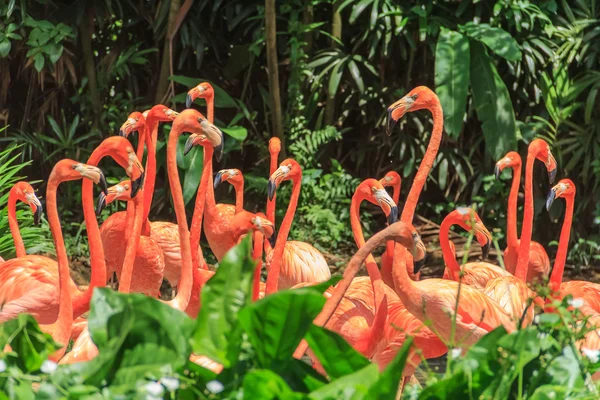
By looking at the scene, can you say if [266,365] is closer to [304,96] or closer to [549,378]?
[549,378]

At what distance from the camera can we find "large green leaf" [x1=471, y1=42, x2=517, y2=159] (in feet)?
22.6

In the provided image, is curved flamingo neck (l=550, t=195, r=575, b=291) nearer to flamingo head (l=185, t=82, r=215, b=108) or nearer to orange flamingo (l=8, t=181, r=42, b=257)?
flamingo head (l=185, t=82, r=215, b=108)


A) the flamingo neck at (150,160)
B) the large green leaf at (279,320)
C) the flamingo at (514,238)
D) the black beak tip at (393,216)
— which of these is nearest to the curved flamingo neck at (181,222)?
the black beak tip at (393,216)

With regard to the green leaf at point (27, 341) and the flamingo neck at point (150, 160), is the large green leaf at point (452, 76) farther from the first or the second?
the green leaf at point (27, 341)

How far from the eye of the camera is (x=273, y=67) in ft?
23.0

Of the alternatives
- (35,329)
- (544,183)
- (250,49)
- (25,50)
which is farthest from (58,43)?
(35,329)

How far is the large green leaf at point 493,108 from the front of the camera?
689cm

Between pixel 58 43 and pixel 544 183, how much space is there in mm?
3812

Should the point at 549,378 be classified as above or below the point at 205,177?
above

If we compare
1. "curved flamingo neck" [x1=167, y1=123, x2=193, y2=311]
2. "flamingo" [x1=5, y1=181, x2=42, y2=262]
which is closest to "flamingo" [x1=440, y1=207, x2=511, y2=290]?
"curved flamingo neck" [x1=167, y1=123, x2=193, y2=311]

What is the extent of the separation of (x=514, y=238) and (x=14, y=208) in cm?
251

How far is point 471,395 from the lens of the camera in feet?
6.05

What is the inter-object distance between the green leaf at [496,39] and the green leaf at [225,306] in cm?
520

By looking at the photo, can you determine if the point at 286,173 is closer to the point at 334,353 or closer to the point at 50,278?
the point at 50,278
